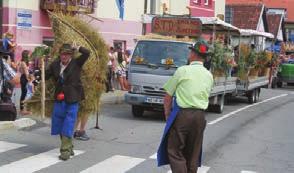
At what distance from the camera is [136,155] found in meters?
9.76

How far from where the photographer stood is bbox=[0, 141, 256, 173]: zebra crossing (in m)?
8.36

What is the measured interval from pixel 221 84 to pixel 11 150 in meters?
8.78

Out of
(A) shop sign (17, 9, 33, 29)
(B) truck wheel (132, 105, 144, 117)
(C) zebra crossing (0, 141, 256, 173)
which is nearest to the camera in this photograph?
(C) zebra crossing (0, 141, 256, 173)

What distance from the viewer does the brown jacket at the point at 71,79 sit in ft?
30.0

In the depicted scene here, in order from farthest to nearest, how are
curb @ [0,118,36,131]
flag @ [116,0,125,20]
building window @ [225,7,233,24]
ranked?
building window @ [225,7,233,24] → flag @ [116,0,125,20] → curb @ [0,118,36,131]

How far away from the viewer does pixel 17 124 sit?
11.8 metres

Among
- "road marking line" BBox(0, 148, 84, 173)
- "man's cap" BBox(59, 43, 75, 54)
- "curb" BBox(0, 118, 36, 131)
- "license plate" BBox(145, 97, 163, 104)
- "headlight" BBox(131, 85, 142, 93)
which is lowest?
"road marking line" BBox(0, 148, 84, 173)

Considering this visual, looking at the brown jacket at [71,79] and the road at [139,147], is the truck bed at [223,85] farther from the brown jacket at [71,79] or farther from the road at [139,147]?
the brown jacket at [71,79]

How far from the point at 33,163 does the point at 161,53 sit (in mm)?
6805

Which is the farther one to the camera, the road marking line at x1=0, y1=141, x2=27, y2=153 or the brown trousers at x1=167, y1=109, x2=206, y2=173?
the road marking line at x1=0, y1=141, x2=27, y2=153

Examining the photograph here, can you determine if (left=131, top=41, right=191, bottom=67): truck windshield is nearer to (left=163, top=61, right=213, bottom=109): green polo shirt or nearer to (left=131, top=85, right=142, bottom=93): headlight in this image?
(left=131, top=85, right=142, bottom=93): headlight

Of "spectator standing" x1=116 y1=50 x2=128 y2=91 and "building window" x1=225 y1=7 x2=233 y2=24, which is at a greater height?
"building window" x1=225 y1=7 x2=233 y2=24

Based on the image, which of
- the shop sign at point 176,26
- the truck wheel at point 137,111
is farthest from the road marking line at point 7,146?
the shop sign at point 176,26

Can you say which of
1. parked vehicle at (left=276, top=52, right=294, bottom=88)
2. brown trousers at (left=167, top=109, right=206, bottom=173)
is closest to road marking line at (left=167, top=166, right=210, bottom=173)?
brown trousers at (left=167, top=109, right=206, bottom=173)
